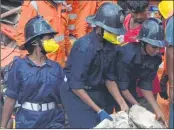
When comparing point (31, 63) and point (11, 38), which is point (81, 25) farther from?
point (31, 63)

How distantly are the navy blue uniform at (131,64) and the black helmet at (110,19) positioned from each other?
22cm

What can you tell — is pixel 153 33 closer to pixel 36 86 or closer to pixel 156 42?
pixel 156 42

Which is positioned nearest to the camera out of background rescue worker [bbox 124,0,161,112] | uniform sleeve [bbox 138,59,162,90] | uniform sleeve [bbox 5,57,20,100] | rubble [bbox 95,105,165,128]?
rubble [bbox 95,105,165,128]

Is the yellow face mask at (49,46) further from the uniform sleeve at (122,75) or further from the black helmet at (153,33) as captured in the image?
the black helmet at (153,33)

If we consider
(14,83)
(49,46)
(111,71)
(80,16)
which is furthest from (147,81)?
(80,16)

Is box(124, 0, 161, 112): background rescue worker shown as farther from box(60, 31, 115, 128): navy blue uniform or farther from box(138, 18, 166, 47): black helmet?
box(60, 31, 115, 128): navy blue uniform

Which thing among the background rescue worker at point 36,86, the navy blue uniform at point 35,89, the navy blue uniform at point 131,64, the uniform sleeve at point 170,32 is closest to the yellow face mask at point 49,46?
the background rescue worker at point 36,86

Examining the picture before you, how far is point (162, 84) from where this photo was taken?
6355 millimetres

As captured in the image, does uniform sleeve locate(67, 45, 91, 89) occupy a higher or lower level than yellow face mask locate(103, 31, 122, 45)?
lower

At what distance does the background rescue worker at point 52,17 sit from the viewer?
268 inches

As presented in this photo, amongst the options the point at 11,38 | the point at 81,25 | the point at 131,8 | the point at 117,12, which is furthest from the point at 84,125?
the point at 11,38

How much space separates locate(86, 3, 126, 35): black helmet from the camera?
214 inches

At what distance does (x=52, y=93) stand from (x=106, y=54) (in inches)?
23.4

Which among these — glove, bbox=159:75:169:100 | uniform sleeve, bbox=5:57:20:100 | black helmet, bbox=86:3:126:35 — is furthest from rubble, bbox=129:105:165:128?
glove, bbox=159:75:169:100
